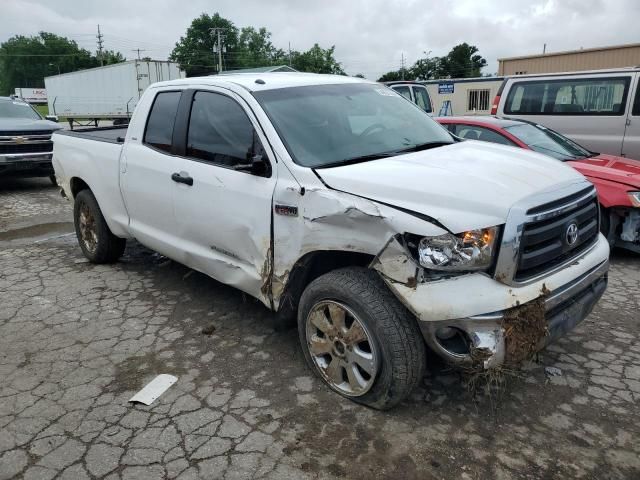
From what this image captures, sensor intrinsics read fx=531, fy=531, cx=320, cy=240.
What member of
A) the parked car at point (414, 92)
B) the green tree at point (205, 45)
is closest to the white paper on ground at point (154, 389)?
the parked car at point (414, 92)

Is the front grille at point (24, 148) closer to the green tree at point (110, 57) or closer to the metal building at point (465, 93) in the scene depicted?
the metal building at point (465, 93)

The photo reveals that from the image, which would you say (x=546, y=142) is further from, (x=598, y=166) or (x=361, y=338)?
(x=361, y=338)

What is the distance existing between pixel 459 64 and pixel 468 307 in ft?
244

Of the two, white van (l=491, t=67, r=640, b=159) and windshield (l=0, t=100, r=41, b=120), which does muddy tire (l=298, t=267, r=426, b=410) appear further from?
windshield (l=0, t=100, r=41, b=120)

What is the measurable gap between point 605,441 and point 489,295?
998 mm

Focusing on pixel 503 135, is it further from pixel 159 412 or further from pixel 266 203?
pixel 159 412

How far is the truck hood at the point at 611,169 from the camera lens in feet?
17.1

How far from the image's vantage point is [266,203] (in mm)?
3199

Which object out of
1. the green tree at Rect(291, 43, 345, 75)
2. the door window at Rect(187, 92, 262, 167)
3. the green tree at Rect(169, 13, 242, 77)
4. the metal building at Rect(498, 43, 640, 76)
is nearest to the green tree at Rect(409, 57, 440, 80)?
the green tree at Rect(291, 43, 345, 75)

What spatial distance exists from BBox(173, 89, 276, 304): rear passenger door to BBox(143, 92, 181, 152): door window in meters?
0.13

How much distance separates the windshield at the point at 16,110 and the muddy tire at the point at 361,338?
401 inches

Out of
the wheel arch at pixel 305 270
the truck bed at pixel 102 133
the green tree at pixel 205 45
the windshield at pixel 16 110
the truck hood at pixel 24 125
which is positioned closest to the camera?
the wheel arch at pixel 305 270

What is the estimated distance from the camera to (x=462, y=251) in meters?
2.56

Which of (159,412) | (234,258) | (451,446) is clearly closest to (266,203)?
(234,258)
